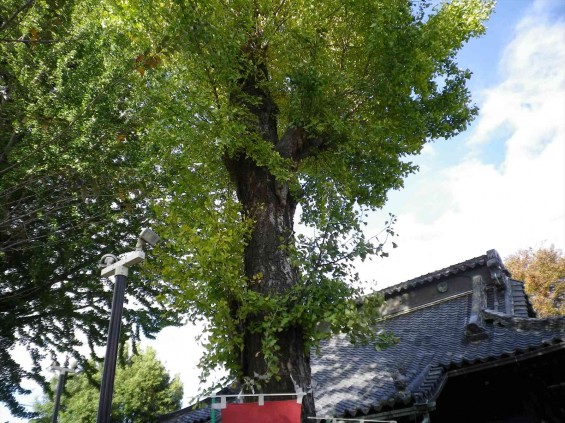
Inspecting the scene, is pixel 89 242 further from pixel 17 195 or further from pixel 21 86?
pixel 21 86

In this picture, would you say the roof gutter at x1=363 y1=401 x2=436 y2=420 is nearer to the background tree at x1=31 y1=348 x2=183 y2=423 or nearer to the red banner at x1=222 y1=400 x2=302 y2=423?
the red banner at x1=222 y1=400 x2=302 y2=423

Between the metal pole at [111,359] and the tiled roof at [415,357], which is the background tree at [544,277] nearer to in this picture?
the tiled roof at [415,357]

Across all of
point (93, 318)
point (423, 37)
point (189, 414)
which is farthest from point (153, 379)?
point (423, 37)

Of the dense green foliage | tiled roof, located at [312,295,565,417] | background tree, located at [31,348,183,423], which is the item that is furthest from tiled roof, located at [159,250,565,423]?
background tree, located at [31,348,183,423]

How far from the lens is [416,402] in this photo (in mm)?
6613

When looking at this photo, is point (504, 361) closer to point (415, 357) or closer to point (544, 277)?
point (415, 357)

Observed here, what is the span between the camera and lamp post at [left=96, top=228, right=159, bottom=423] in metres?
4.34

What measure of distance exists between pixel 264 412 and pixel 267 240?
6.51 feet

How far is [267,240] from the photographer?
5.65 meters

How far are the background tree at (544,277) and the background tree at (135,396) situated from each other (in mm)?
19184

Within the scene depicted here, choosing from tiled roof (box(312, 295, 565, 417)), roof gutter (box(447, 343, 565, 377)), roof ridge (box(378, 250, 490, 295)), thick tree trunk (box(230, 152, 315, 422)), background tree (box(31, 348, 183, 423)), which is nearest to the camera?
thick tree trunk (box(230, 152, 315, 422))

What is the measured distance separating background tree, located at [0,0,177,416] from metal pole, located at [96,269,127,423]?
1878mm

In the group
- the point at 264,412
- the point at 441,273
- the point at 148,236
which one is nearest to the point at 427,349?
the point at 441,273

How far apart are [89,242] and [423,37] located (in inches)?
271
